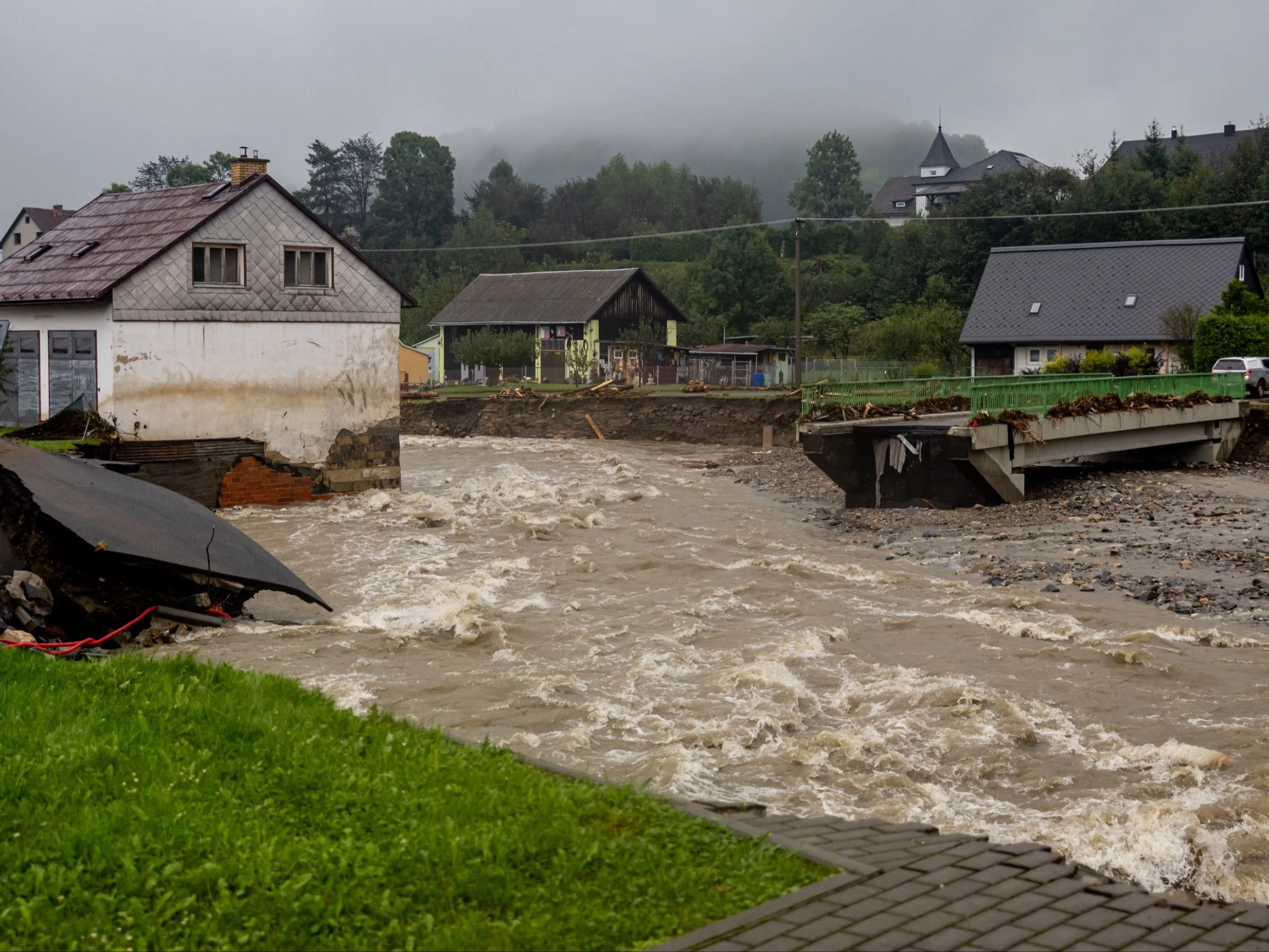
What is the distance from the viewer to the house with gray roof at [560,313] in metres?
72.9

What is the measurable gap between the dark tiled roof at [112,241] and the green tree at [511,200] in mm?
97827

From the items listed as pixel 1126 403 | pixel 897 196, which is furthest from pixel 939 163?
pixel 1126 403

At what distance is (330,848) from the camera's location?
555 centimetres

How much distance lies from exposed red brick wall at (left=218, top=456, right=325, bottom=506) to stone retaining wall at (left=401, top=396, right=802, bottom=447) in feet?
73.6

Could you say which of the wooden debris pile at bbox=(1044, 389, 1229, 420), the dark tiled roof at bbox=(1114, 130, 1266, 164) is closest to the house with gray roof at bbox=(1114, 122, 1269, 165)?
the dark tiled roof at bbox=(1114, 130, 1266, 164)

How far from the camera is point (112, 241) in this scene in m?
28.7

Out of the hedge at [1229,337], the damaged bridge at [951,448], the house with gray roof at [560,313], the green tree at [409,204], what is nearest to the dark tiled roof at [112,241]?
the damaged bridge at [951,448]

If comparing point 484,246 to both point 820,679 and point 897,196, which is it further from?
point 820,679

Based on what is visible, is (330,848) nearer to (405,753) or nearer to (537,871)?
(537,871)

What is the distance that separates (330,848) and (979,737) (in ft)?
21.8

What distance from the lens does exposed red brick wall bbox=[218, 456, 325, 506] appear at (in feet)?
90.2

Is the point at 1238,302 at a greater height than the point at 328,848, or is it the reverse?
the point at 1238,302

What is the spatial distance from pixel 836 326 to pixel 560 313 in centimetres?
1672

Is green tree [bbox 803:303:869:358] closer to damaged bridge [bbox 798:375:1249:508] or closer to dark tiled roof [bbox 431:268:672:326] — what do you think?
dark tiled roof [bbox 431:268:672:326]
